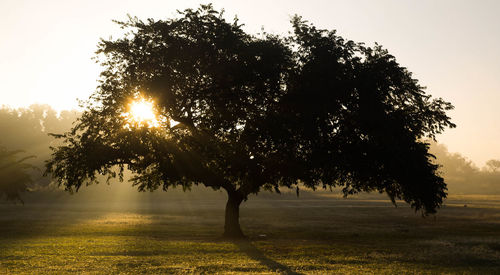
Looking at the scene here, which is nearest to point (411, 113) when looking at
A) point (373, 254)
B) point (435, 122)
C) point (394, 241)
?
point (435, 122)

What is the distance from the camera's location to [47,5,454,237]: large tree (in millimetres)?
28734

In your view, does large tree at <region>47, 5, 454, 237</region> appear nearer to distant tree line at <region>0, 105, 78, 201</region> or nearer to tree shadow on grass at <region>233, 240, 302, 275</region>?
tree shadow on grass at <region>233, 240, 302, 275</region>

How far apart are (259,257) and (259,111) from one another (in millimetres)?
10111

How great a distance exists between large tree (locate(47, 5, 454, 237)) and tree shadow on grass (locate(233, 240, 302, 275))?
463cm

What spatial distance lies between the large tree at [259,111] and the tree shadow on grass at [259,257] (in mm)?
4634

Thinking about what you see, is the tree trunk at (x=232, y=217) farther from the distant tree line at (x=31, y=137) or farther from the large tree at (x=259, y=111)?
the distant tree line at (x=31, y=137)

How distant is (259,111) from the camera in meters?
30.0

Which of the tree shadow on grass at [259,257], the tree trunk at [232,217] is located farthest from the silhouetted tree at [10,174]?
the tree shadow on grass at [259,257]

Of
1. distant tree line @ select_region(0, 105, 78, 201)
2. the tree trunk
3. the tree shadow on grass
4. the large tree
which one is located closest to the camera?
the tree shadow on grass

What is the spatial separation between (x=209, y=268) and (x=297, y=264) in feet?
13.0

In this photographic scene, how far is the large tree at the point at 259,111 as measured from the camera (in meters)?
28.7

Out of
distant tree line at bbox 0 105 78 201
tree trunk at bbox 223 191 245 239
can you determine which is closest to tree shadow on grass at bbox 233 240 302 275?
tree trunk at bbox 223 191 245 239

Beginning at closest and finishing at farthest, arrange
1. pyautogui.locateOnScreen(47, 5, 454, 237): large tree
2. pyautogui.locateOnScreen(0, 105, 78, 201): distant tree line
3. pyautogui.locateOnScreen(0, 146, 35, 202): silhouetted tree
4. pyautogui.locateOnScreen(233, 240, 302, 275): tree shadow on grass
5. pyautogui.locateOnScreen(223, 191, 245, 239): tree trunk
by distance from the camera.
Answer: pyautogui.locateOnScreen(233, 240, 302, 275): tree shadow on grass, pyautogui.locateOnScreen(47, 5, 454, 237): large tree, pyautogui.locateOnScreen(223, 191, 245, 239): tree trunk, pyautogui.locateOnScreen(0, 146, 35, 202): silhouetted tree, pyautogui.locateOnScreen(0, 105, 78, 201): distant tree line

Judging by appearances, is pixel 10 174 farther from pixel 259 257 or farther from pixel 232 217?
pixel 259 257
